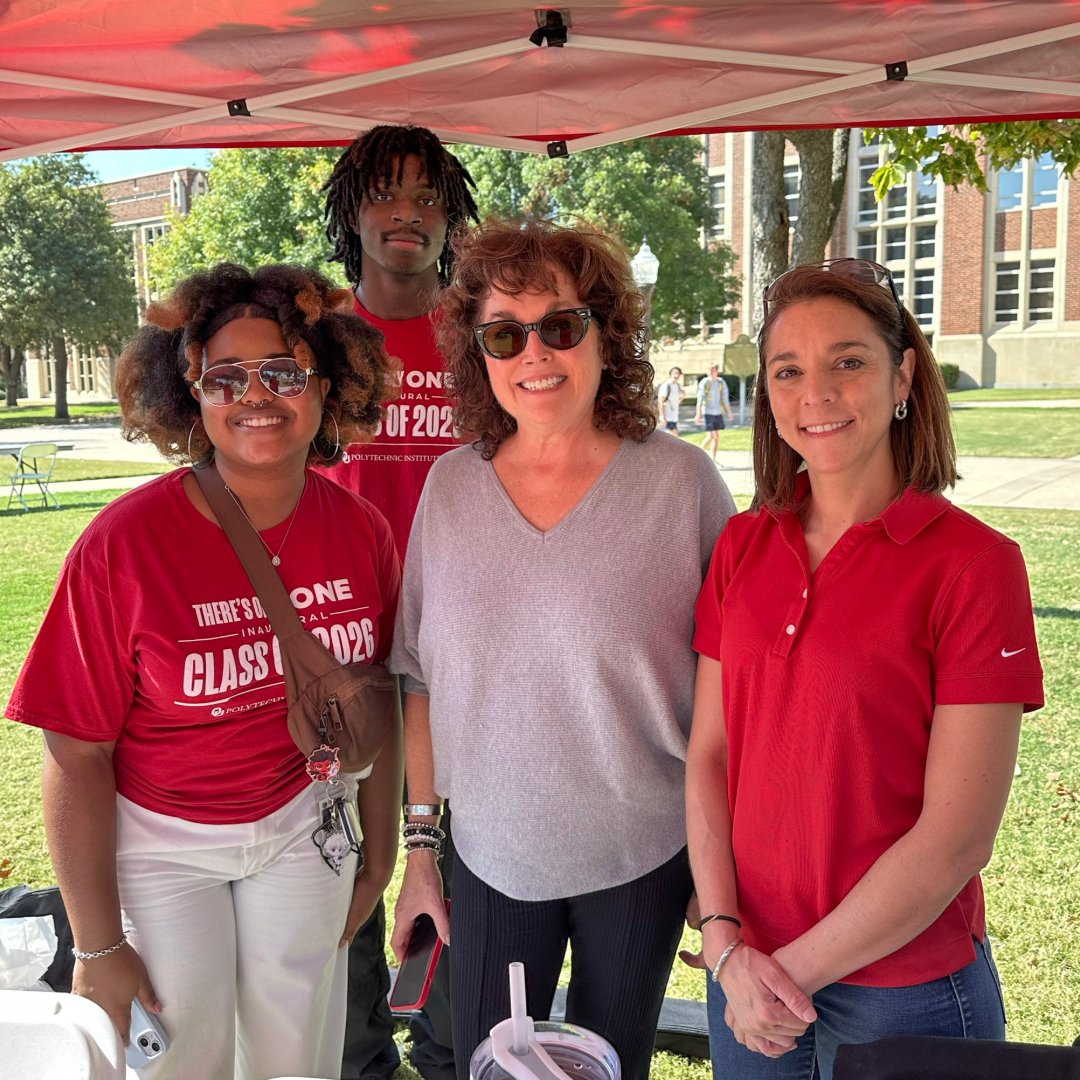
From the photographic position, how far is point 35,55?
292cm

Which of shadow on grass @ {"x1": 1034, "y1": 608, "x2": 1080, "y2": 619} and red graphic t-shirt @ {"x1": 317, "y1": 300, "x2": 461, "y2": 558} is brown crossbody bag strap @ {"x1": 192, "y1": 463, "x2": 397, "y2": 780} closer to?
red graphic t-shirt @ {"x1": 317, "y1": 300, "x2": 461, "y2": 558}

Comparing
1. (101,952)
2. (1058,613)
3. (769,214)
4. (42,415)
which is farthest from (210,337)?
(42,415)

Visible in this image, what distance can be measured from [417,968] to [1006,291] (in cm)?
4638

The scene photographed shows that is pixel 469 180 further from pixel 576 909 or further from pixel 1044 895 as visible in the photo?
pixel 1044 895

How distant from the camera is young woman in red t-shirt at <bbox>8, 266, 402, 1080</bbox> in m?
1.96

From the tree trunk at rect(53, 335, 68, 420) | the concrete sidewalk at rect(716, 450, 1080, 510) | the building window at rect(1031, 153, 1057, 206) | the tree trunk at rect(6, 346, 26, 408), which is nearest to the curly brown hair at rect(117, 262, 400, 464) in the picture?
the concrete sidewalk at rect(716, 450, 1080, 510)

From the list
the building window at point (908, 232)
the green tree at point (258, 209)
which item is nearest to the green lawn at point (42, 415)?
the green tree at point (258, 209)

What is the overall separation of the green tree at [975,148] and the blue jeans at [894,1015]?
5.03 m

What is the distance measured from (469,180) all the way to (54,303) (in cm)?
4036

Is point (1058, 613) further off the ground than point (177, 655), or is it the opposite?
point (177, 655)

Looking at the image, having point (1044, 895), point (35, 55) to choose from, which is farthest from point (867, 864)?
point (1044, 895)

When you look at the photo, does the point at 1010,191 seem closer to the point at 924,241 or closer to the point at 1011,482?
the point at 924,241

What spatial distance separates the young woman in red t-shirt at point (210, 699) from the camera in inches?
77.1

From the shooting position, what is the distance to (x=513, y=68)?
328 centimetres
